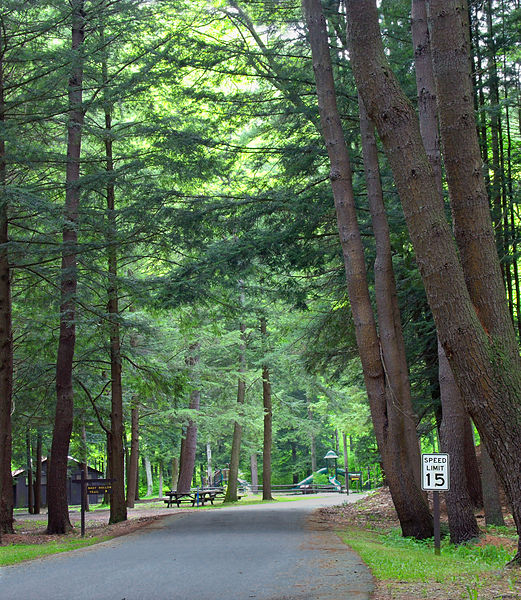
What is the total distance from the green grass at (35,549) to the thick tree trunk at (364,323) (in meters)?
5.70

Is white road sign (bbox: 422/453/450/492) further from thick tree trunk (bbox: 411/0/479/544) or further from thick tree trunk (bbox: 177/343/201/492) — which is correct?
thick tree trunk (bbox: 177/343/201/492)

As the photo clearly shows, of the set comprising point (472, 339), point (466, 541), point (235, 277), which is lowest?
point (466, 541)

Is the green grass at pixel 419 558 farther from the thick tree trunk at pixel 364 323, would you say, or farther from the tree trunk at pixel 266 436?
the tree trunk at pixel 266 436

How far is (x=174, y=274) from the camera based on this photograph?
48.1 feet

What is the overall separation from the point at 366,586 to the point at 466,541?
5.38m

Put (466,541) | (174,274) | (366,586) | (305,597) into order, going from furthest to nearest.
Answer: (174,274) < (466,541) < (366,586) < (305,597)

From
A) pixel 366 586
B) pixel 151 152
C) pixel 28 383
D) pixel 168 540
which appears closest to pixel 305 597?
pixel 366 586

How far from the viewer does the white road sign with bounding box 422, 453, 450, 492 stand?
9711 millimetres

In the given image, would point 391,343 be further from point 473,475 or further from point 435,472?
point 473,475

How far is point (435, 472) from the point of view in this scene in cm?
979

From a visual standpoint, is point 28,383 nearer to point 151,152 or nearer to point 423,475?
point 151,152

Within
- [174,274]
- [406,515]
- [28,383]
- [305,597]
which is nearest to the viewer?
[305,597]

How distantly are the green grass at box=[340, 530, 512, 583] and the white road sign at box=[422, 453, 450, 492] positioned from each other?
0.94 metres

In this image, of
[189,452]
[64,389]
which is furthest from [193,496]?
[64,389]
